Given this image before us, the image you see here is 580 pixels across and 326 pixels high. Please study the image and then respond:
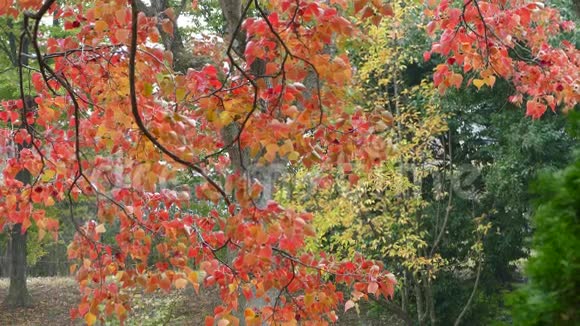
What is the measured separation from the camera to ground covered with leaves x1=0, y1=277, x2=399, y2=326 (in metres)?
11.2

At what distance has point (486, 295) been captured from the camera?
10375 millimetres

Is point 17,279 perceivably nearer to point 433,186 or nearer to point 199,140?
point 433,186

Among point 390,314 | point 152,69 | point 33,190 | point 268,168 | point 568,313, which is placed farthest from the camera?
point 390,314

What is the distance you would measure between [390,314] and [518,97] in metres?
7.42

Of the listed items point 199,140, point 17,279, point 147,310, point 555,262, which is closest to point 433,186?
point 147,310

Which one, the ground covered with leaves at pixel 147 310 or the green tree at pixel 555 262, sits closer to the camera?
the green tree at pixel 555 262

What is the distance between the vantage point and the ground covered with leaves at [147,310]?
36.7ft

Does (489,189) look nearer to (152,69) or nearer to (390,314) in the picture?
(390,314)

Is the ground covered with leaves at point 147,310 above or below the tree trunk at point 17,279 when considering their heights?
below

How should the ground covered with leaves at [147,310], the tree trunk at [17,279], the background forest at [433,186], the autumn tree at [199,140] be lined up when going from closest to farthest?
the autumn tree at [199,140]
the background forest at [433,186]
the ground covered with leaves at [147,310]
the tree trunk at [17,279]

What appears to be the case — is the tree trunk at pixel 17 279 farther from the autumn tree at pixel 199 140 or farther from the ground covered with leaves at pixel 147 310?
the autumn tree at pixel 199 140

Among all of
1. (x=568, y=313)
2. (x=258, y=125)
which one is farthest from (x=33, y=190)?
(x=568, y=313)

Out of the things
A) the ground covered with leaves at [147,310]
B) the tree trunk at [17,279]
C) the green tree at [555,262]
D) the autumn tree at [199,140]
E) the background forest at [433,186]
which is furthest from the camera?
the tree trunk at [17,279]

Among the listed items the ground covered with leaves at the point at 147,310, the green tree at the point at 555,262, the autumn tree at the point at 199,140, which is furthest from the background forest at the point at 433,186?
the green tree at the point at 555,262
